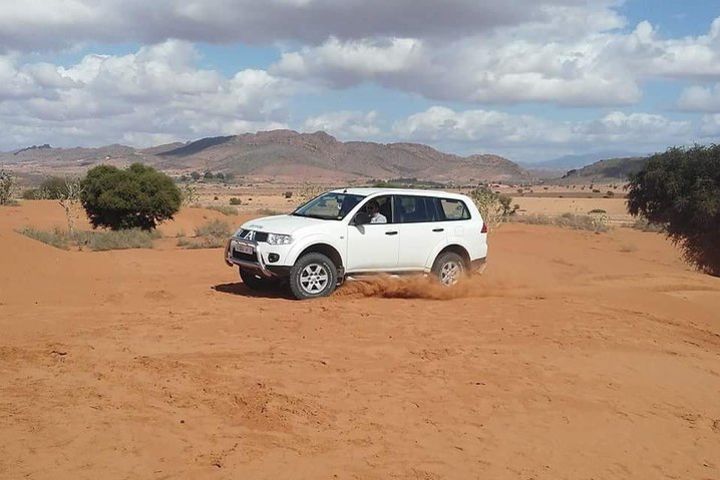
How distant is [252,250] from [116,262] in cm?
614

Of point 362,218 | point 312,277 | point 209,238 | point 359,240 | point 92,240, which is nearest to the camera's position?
point 312,277

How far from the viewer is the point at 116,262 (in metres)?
16.2

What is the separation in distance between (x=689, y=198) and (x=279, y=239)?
1570 cm

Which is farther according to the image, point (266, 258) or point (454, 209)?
point (454, 209)

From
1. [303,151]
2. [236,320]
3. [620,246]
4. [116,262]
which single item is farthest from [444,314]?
[303,151]

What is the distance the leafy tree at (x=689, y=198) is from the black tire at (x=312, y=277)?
46.9ft

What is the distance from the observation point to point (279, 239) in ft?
36.7

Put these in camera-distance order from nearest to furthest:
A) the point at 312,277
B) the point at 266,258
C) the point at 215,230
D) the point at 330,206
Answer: the point at 266,258, the point at 312,277, the point at 330,206, the point at 215,230

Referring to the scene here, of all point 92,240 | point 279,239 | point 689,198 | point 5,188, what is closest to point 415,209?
point 279,239

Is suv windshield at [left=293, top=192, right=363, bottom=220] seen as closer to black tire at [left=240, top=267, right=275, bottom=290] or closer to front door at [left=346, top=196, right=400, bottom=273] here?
front door at [left=346, top=196, right=400, bottom=273]

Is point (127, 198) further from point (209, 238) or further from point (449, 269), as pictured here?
A: point (449, 269)

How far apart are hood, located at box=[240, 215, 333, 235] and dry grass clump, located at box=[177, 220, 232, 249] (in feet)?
42.2

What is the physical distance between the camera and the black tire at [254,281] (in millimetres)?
12219

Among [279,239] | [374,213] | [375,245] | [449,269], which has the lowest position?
[449,269]
